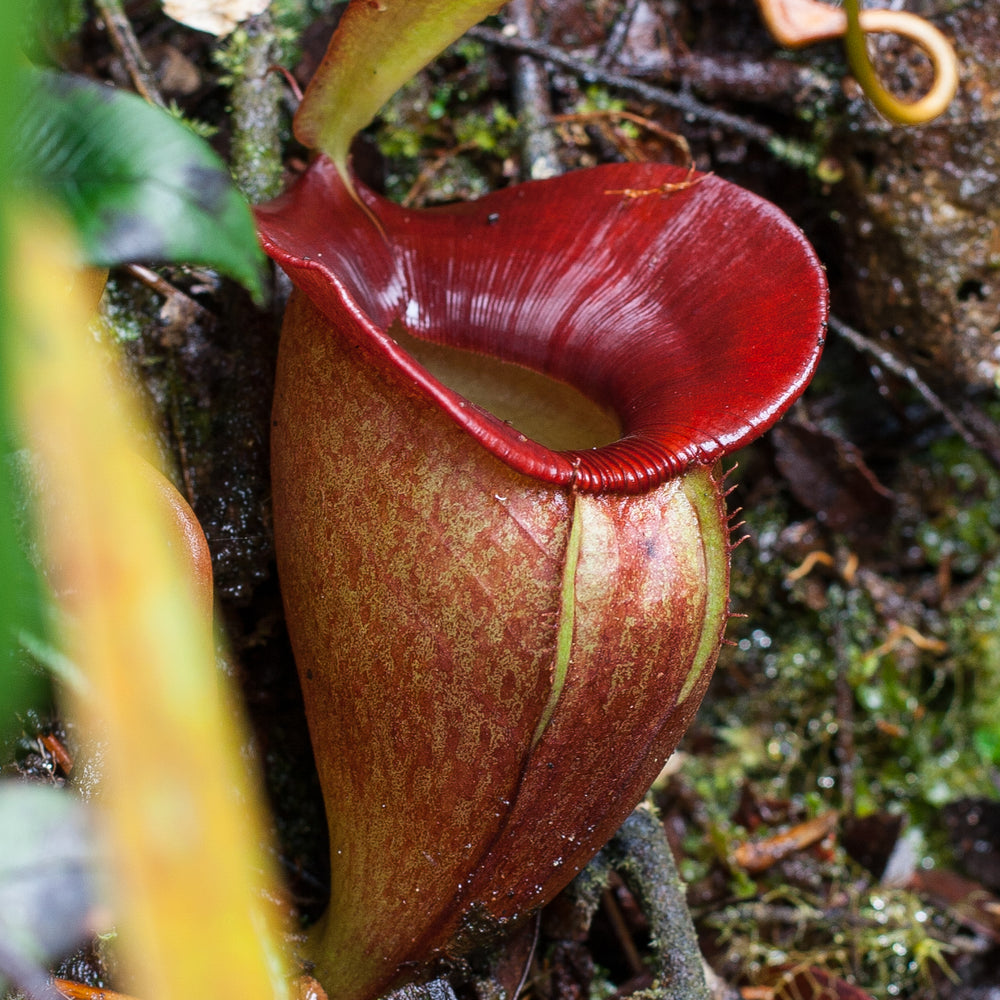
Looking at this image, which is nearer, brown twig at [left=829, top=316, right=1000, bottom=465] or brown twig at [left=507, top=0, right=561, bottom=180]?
brown twig at [left=507, top=0, right=561, bottom=180]

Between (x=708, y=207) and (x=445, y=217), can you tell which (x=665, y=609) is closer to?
(x=708, y=207)

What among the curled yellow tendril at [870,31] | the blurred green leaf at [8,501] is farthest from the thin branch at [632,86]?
the blurred green leaf at [8,501]

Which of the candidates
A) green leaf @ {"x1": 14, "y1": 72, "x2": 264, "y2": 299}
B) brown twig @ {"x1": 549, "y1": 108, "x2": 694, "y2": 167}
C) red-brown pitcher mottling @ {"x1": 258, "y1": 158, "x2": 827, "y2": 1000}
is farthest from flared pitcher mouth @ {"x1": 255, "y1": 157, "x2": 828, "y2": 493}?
brown twig @ {"x1": 549, "y1": 108, "x2": 694, "y2": 167}

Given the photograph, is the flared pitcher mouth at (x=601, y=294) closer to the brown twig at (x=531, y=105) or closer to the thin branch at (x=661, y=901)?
the brown twig at (x=531, y=105)

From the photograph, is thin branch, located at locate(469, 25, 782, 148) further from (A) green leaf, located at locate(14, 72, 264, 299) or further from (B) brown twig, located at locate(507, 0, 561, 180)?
(A) green leaf, located at locate(14, 72, 264, 299)

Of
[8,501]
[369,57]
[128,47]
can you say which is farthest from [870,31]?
[8,501]

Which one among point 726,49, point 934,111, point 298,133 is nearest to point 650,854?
point 298,133

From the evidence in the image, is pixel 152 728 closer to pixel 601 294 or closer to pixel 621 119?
pixel 601 294

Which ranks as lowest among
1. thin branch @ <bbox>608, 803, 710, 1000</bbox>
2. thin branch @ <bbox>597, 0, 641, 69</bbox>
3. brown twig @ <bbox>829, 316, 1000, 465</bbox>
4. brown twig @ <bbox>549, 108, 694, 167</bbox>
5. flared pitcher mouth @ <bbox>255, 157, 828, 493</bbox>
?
thin branch @ <bbox>608, 803, 710, 1000</bbox>
